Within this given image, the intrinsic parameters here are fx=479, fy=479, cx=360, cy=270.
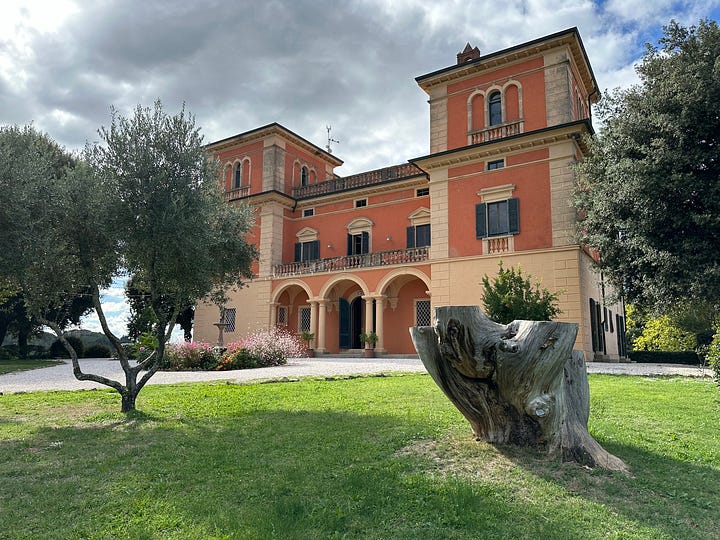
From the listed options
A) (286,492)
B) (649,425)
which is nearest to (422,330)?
(286,492)

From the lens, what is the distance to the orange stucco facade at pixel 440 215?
17219 millimetres

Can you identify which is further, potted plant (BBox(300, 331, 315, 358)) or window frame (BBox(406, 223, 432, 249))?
potted plant (BBox(300, 331, 315, 358))

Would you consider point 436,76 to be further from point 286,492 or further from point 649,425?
point 286,492

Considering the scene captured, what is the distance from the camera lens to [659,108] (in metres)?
12.3

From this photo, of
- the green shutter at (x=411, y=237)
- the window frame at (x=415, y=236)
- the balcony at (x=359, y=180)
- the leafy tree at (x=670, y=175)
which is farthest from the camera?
the balcony at (x=359, y=180)

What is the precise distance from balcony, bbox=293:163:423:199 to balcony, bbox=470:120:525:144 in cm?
321

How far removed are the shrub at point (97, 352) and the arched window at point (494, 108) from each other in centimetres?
2291

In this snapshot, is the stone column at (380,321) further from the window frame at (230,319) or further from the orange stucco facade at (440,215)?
the window frame at (230,319)

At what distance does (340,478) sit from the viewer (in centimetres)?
376

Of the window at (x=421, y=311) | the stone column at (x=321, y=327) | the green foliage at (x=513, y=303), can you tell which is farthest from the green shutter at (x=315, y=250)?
the green foliage at (x=513, y=303)

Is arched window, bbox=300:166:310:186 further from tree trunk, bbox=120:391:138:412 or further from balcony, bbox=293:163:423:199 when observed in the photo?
tree trunk, bbox=120:391:138:412

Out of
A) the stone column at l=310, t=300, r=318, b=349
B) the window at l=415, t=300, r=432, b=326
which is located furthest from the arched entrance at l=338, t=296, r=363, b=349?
the window at l=415, t=300, r=432, b=326

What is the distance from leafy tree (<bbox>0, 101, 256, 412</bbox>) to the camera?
21.2ft

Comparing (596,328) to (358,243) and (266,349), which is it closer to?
(358,243)
